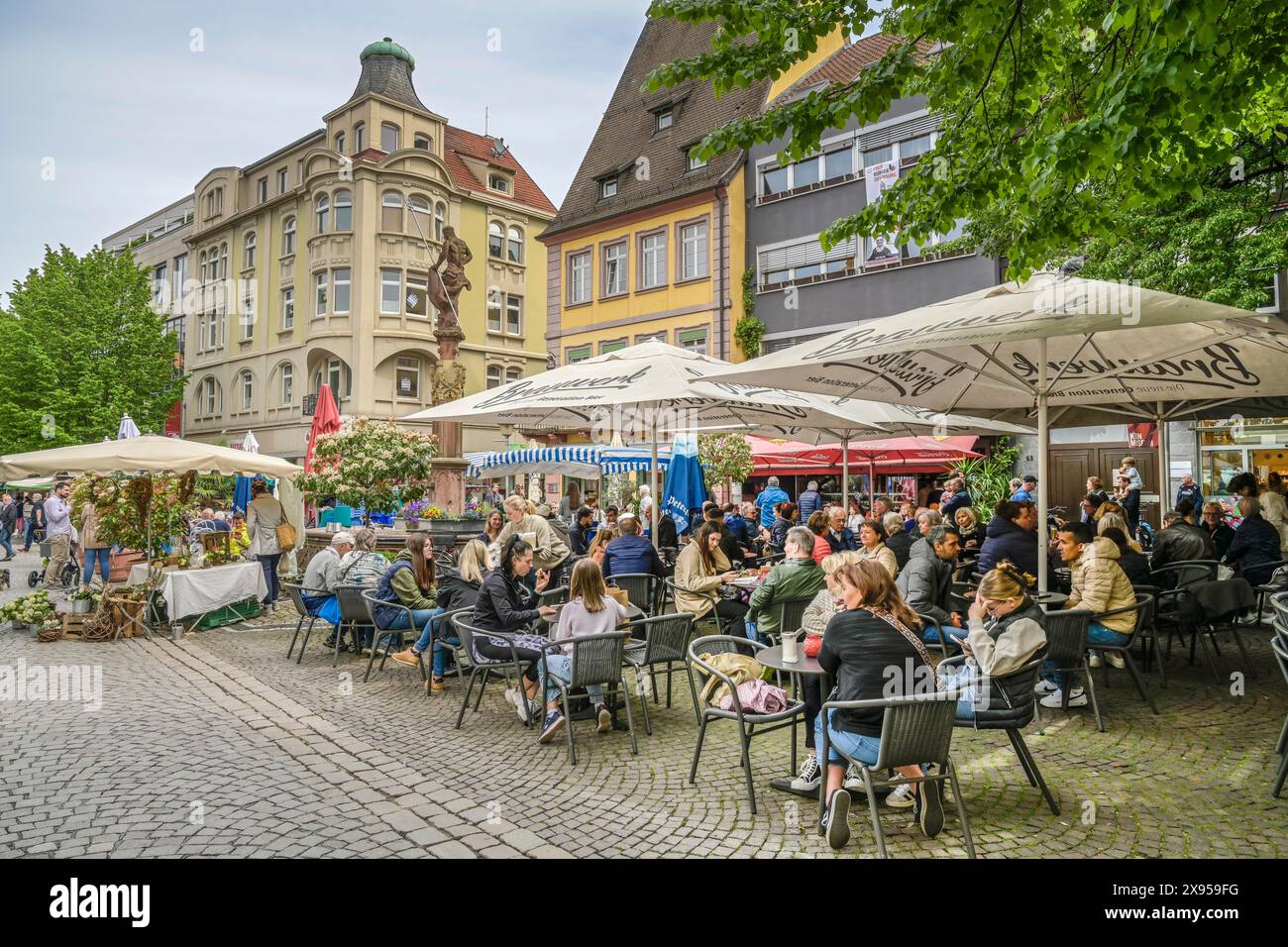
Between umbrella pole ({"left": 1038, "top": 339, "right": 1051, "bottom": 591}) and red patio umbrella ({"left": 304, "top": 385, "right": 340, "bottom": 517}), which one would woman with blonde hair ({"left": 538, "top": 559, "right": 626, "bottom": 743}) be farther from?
red patio umbrella ({"left": 304, "top": 385, "right": 340, "bottom": 517})

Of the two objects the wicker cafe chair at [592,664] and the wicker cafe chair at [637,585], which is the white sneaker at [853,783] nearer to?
the wicker cafe chair at [592,664]

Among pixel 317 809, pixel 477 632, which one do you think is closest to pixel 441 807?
pixel 317 809

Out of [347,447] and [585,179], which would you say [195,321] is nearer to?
[585,179]

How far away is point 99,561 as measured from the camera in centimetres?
1363

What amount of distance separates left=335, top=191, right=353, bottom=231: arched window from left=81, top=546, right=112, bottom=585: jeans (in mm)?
25076

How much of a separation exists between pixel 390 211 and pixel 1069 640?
3536cm

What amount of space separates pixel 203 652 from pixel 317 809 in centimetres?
567

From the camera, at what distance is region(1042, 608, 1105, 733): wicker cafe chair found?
5.39 m

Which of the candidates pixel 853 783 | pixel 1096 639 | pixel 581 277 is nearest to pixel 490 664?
pixel 853 783

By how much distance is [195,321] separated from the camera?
1784 inches

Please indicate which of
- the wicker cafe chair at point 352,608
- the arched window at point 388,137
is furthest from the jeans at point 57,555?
the arched window at point 388,137

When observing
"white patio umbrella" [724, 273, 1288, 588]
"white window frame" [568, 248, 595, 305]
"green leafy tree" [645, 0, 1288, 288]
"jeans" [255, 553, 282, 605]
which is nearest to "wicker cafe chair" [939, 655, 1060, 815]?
"white patio umbrella" [724, 273, 1288, 588]

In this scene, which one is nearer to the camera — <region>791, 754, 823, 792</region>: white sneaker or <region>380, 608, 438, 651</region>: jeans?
<region>791, 754, 823, 792</region>: white sneaker

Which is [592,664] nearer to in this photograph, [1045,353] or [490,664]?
[490,664]
